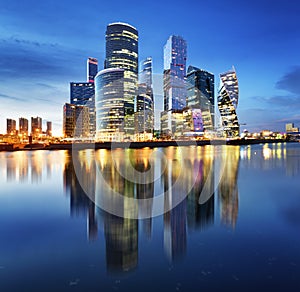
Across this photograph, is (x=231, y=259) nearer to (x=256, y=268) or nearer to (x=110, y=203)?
(x=256, y=268)

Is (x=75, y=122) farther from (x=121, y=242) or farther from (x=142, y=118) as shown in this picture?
(x=121, y=242)

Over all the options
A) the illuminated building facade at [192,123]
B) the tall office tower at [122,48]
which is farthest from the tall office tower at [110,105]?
the illuminated building facade at [192,123]

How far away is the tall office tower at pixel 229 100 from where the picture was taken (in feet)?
447

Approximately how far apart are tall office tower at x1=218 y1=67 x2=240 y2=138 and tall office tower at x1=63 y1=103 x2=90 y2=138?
92.9 metres

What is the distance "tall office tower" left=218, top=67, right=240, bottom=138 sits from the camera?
136375mm

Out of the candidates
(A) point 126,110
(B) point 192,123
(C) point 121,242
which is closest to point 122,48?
(A) point 126,110

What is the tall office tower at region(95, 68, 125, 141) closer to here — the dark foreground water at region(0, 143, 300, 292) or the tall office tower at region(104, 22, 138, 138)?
the tall office tower at region(104, 22, 138, 138)

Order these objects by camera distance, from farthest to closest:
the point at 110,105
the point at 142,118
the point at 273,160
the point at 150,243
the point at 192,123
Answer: the point at 142,118
the point at 192,123
the point at 110,105
the point at 273,160
the point at 150,243

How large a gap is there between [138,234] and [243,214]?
12.2 feet

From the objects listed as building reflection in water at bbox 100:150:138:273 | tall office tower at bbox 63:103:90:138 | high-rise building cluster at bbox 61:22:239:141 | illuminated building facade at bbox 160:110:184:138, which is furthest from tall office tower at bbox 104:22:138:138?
building reflection in water at bbox 100:150:138:273

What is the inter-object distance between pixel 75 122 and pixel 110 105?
122ft

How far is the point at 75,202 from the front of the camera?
9469 millimetres

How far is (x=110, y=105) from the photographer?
147500 millimetres

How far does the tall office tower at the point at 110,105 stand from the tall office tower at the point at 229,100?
59.3 meters
